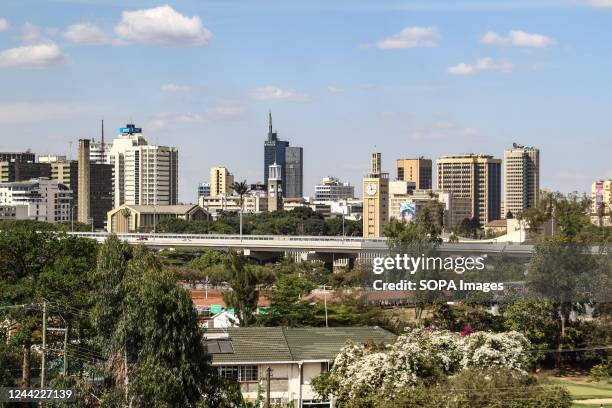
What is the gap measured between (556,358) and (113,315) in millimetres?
30616

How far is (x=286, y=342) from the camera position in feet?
160

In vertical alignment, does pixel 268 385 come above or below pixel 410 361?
below

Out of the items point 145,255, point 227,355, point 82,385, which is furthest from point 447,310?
point 82,385

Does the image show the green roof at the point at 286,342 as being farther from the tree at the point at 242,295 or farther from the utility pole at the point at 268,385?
the tree at the point at 242,295

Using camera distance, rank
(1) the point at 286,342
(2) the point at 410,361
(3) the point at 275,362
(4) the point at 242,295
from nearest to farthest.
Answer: (2) the point at 410,361 < (3) the point at 275,362 < (1) the point at 286,342 < (4) the point at 242,295

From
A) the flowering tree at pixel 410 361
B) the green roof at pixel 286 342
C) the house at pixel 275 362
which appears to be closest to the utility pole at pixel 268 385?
the house at pixel 275 362

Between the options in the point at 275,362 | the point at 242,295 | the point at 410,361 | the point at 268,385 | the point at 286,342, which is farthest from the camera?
the point at 242,295

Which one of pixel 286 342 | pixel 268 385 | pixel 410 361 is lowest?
pixel 268 385

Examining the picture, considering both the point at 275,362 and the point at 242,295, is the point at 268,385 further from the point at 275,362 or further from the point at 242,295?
the point at 242,295

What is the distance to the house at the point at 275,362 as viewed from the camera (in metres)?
46.1

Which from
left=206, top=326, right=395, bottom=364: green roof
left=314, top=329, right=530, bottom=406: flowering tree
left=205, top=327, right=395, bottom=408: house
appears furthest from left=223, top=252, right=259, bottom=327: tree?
left=314, top=329, right=530, bottom=406: flowering tree

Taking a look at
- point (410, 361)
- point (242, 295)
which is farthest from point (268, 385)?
point (242, 295)

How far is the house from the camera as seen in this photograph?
151 feet

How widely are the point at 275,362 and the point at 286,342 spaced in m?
2.33
